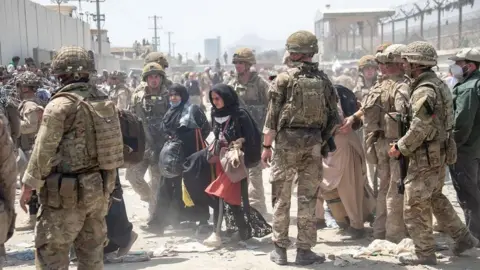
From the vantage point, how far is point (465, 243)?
5602mm

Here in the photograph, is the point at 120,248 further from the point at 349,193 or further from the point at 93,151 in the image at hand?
the point at 349,193

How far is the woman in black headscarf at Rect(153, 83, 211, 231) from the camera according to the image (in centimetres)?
696

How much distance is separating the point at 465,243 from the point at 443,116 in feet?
4.13

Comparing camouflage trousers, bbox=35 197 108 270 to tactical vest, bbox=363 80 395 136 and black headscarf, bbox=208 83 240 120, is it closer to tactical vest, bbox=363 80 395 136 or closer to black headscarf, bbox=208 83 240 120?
black headscarf, bbox=208 83 240 120

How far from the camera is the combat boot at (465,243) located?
18.3 feet

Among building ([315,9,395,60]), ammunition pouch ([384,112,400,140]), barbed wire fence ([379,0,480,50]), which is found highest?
building ([315,9,395,60])

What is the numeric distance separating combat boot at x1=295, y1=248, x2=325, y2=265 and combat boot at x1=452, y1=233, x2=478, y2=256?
4.15 ft

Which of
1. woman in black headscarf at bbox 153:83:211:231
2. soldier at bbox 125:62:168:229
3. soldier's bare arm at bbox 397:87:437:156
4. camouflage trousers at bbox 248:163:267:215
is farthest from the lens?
camouflage trousers at bbox 248:163:267:215

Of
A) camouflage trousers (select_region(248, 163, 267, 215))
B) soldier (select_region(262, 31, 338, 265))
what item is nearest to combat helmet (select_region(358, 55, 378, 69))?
camouflage trousers (select_region(248, 163, 267, 215))

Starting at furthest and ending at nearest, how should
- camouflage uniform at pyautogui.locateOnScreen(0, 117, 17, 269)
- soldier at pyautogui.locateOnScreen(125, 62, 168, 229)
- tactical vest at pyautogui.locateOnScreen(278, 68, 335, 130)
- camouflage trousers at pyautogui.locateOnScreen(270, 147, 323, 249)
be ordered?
soldier at pyautogui.locateOnScreen(125, 62, 168, 229) → camouflage trousers at pyautogui.locateOnScreen(270, 147, 323, 249) → tactical vest at pyautogui.locateOnScreen(278, 68, 335, 130) → camouflage uniform at pyautogui.locateOnScreen(0, 117, 17, 269)

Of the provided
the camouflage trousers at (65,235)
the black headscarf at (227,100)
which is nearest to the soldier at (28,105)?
the black headscarf at (227,100)

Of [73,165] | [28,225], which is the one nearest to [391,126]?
[73,165]

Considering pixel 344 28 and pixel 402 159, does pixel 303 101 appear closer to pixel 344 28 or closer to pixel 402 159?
pixel 402 159

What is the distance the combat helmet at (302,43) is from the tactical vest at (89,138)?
1.92 meters
